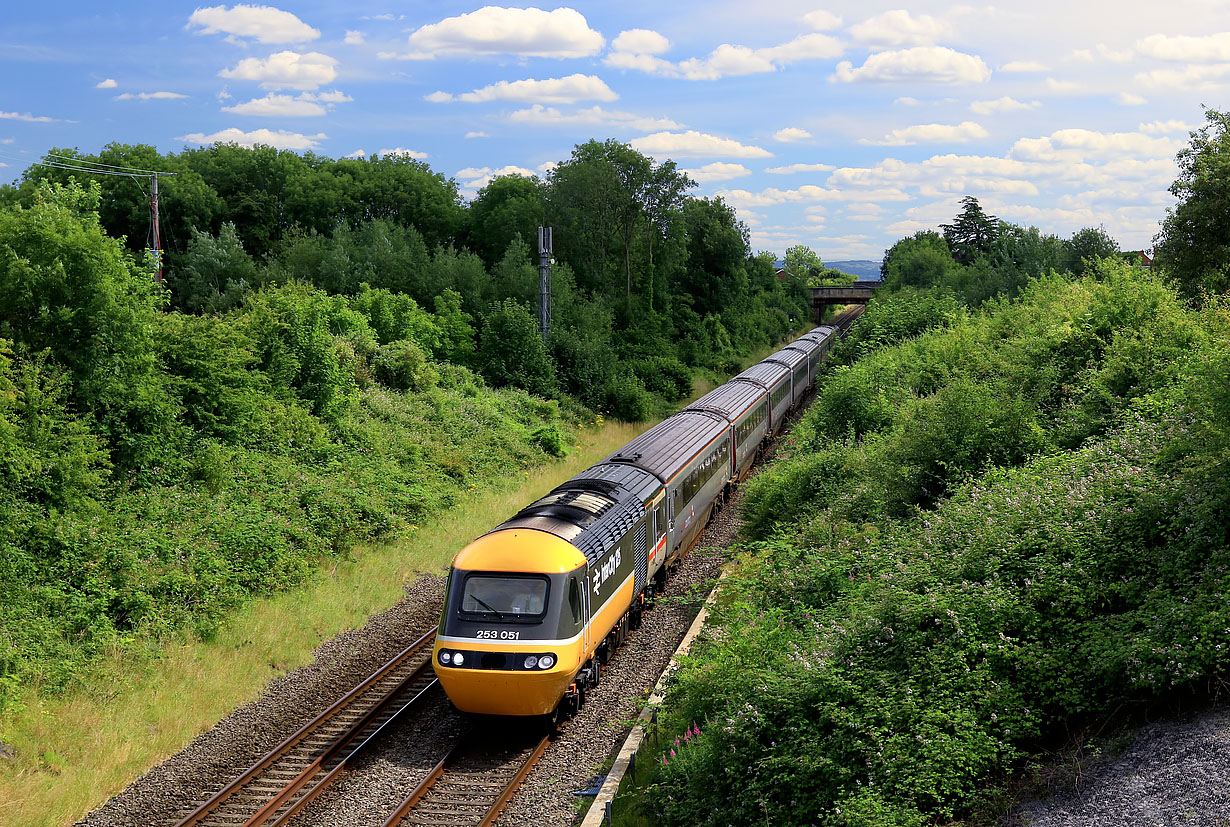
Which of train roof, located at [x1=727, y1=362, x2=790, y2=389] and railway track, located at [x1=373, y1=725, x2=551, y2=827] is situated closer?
railway track, located at [x1=373, y1=725, x2=551, y2=827]

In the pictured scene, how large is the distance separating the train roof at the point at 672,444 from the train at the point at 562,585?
0.22 ft

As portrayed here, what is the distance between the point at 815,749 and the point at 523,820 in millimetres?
3933

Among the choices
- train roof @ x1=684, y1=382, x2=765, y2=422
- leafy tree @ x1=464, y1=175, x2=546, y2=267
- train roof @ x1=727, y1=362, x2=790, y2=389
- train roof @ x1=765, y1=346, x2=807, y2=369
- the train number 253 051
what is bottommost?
the train number 253 051

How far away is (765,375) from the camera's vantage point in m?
34.3

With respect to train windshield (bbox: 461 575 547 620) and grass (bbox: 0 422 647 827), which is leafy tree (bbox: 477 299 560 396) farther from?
train windshield (bbox: 461 575 547 620)

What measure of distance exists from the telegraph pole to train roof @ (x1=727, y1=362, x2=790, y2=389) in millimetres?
9888

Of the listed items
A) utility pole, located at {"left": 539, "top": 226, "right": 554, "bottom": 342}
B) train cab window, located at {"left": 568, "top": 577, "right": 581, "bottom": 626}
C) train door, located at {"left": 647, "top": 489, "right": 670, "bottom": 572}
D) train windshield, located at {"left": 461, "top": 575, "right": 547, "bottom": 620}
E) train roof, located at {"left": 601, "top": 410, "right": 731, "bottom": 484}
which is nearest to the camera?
train windshield, located at {"left": 461, "top": 575, "right": 547, "bottom": 620}

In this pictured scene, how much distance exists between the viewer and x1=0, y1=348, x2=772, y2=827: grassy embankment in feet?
37.6

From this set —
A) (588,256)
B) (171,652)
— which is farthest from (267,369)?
(588,256)

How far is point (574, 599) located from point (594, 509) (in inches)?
92.2

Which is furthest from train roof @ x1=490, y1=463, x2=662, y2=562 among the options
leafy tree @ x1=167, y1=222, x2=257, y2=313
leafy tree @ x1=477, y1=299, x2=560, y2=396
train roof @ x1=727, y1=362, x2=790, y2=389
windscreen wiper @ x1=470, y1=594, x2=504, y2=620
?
leafy tree @ x1=167, y1=222, x2=257, y2=313

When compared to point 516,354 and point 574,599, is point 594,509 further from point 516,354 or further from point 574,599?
point 516,354

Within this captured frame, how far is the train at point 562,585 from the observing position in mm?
11945

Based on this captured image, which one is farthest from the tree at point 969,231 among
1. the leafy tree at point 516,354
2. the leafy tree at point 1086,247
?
the leafy tree at point 516,354
